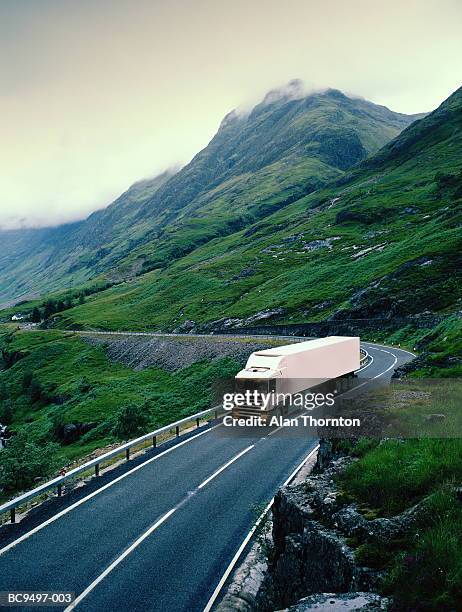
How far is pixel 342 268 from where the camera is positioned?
375ft

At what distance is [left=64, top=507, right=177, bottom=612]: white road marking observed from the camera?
1225cm

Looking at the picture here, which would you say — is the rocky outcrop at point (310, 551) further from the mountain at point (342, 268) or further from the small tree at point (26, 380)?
the small tree at point (26, 380)

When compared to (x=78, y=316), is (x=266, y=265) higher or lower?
higher

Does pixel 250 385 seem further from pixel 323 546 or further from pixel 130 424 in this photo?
pixel 323 546

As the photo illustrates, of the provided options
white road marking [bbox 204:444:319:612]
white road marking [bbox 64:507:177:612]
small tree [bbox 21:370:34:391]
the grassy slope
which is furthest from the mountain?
white road marking [bbox 64:507:177:612]

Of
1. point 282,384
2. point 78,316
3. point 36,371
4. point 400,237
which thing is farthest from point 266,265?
point 282,384

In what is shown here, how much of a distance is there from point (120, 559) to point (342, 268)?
10656 centimetres

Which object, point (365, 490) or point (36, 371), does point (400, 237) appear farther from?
point (365, 490)

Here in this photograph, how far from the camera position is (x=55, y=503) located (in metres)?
18.3

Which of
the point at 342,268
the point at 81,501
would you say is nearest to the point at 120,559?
the point at 81,501

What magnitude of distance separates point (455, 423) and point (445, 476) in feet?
13.3

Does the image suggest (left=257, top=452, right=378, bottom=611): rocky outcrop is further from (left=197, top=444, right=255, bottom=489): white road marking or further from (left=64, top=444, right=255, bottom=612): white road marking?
(left=197, top=444, right=255, bottom=489): white road marking

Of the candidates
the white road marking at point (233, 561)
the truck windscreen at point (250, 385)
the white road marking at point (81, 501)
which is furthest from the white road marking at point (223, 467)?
the white road marking at point (81, 501)

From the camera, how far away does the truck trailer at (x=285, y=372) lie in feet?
86.4
